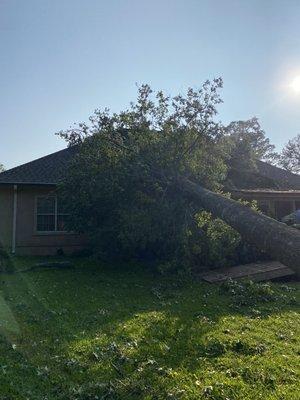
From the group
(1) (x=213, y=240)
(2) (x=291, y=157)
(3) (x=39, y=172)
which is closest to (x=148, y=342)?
(1) (x=213, y=240)

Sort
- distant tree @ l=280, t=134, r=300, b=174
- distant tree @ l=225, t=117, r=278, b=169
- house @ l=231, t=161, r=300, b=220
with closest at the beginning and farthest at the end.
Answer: house @ l=231, t=161, r=300, b=220 → distant tree @ l=225, t=117, r=278, b=169 → distant tree @ l=280, t=134, r=300, b=174

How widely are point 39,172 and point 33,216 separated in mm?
1876

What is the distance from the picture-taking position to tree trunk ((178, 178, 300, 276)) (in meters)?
4.64

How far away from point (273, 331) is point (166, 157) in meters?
6.31

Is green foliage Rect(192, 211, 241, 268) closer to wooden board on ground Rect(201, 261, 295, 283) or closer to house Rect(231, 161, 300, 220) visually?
wooden board on ground Rect(201, 261, 295, 283)

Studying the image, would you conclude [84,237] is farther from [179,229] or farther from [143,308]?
[143,308]

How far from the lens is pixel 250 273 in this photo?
37.6 ft

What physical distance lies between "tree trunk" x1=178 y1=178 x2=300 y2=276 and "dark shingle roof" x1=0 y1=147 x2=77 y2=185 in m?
9.14

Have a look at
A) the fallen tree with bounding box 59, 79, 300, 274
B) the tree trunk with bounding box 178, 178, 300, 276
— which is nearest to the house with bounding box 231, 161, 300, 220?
the fallen tree with bounding box 59, 79, 300, 274

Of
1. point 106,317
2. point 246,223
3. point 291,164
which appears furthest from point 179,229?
point 291,164

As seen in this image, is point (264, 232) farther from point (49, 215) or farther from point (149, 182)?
point (49, 215)

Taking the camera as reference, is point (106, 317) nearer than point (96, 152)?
Yes

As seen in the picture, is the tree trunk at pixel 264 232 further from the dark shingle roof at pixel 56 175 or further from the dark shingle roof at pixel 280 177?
the dark shingle roof at pixel 280 177

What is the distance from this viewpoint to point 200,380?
4.49 m
